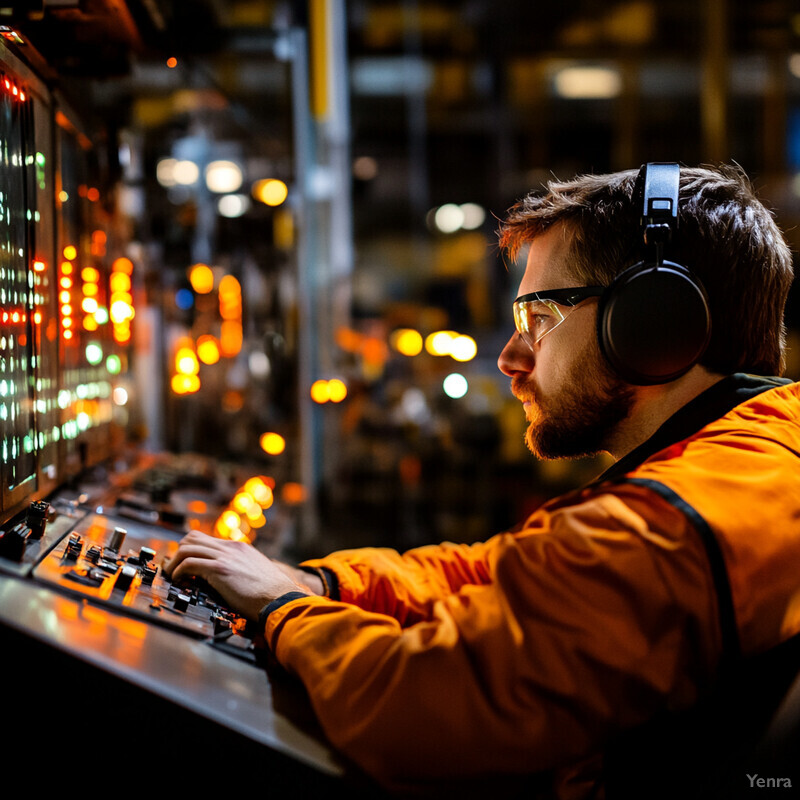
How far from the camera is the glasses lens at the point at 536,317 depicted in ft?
3.92

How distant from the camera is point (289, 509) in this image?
9.42 ft

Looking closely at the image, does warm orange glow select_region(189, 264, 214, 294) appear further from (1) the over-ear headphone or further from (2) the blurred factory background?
(1) the over-ear headphone

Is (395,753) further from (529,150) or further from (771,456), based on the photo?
(529,150)

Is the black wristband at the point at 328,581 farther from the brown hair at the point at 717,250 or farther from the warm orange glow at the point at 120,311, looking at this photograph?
the warm orange glow at the point at 120,311

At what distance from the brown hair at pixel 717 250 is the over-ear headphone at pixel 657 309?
43mm

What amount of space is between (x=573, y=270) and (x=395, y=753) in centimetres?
82

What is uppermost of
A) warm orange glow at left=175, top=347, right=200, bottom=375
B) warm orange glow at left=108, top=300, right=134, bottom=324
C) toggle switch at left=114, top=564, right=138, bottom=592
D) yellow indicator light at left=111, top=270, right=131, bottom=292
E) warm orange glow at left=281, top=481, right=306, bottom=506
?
yellow indicator light at left=111, top=270, right=131, bottom=292

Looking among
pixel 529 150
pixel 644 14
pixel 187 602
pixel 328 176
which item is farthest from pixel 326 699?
pixel 529 150

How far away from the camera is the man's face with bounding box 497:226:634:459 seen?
115cm

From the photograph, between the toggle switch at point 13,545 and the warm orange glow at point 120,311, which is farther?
the warm orange glow at point 120,311

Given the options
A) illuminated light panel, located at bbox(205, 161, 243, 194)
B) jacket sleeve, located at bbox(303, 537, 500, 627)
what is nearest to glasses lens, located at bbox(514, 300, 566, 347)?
jacket sleeve, located at bbox(303, 537, 500, 627)

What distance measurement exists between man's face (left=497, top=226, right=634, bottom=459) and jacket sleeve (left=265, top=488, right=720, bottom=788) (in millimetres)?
375

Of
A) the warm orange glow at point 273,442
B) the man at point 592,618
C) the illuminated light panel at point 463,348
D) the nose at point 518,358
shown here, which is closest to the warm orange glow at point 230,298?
the warm orange glow at point 273,442

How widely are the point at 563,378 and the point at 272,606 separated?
2.02 feet
